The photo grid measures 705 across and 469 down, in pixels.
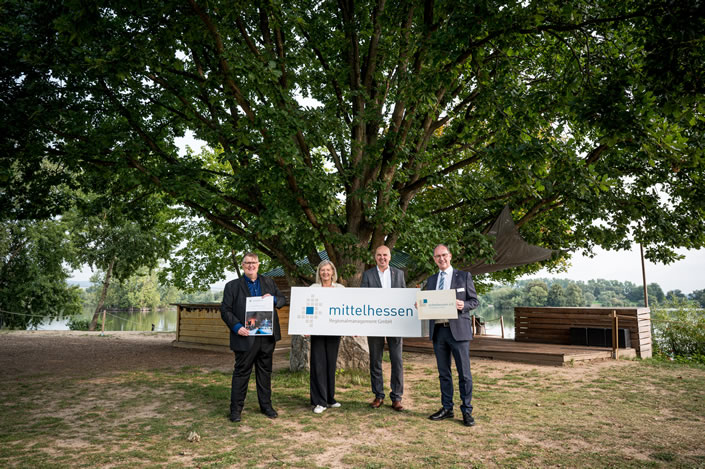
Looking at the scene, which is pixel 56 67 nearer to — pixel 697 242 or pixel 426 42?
pixel 426 42

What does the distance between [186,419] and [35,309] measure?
2781 centimetres

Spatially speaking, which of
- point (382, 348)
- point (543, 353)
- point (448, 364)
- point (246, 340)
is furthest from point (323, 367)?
point (543, 353)

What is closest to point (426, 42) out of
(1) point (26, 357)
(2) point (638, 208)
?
(2) point (638, 208)

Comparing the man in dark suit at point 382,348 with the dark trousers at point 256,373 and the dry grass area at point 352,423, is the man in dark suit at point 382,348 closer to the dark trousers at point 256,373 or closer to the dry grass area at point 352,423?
the dry grass area at point 352,423

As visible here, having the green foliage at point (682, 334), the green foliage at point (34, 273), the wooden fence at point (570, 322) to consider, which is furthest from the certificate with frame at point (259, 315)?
the green foliage at point (34, 273)

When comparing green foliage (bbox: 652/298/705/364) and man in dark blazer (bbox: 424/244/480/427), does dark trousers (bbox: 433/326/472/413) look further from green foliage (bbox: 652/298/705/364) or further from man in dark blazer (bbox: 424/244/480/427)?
green foliage (bbox: 652/298/705/364)

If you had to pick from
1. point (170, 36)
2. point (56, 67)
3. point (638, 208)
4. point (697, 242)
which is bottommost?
point (697, 242)

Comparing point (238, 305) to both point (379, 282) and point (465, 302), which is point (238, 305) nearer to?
point (379, 282)

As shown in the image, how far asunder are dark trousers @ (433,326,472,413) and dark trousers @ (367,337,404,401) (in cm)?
52

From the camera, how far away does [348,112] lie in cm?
879

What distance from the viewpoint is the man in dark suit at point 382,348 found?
5188 millimetres

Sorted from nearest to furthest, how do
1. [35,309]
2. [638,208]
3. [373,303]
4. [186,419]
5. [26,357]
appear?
[186,419] → [373,303] → [638,208] → [26,357] → [35,309]

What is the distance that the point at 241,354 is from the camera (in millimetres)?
4832

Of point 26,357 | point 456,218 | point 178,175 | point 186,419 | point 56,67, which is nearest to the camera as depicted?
point 186,419
